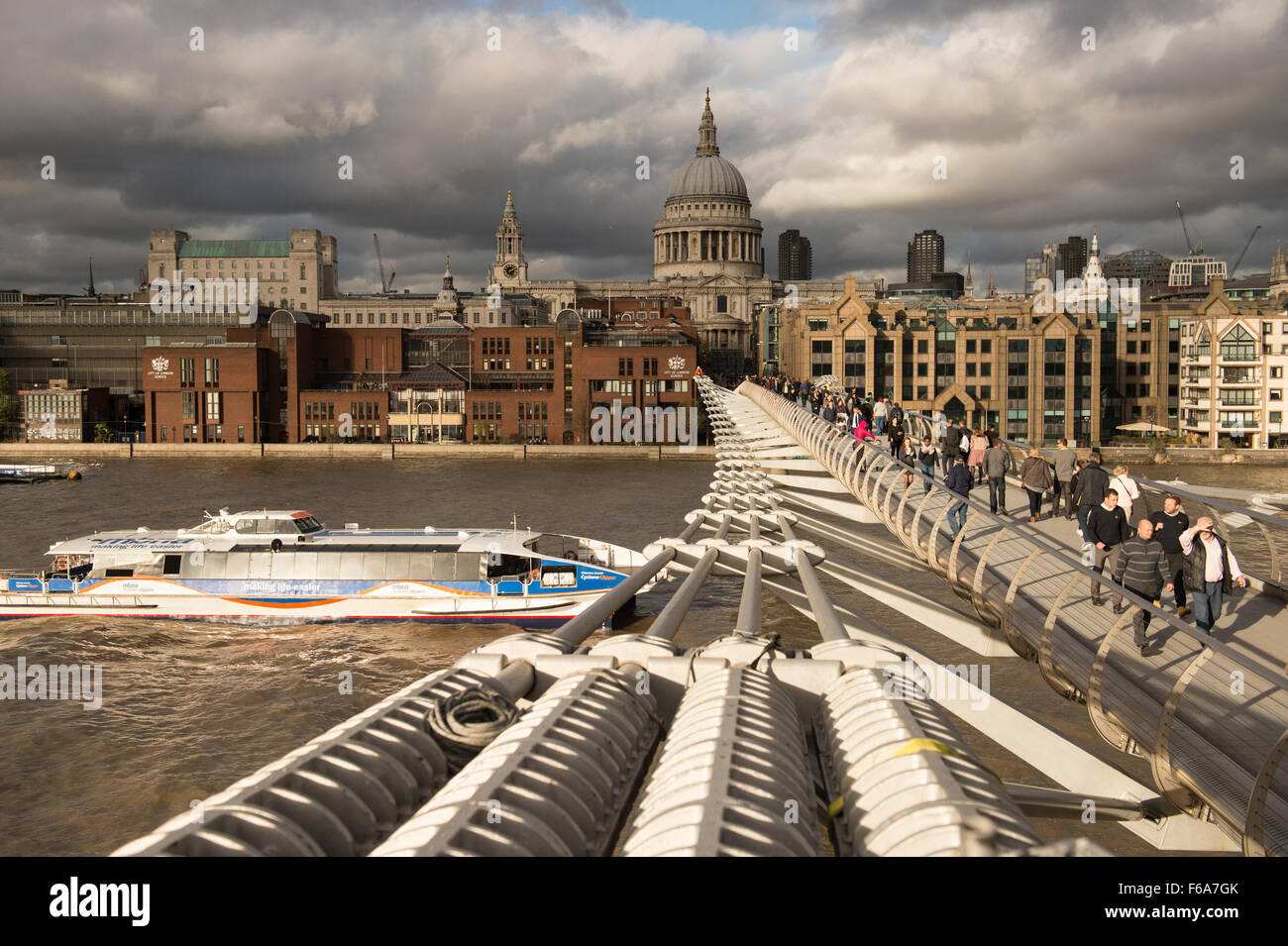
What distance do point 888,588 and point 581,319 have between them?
198ft

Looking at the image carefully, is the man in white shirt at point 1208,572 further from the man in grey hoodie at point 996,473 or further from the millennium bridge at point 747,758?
the man in grey hoodie at point 996,473

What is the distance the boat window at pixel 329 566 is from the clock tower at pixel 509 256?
110m

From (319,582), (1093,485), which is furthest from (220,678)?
(1093,485)

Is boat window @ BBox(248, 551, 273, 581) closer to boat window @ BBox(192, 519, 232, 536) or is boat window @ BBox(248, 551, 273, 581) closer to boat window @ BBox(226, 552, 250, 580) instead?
boat window @ BBox(226, 552, 250, 580)

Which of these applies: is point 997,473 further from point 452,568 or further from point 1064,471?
point 452,568

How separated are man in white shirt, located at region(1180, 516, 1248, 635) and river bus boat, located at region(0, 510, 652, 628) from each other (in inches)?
544

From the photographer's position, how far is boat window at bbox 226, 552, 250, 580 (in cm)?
2139

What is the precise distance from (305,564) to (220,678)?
5296 mm

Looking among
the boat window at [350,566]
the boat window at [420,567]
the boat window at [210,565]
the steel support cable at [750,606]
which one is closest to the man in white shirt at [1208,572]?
the steel support cable at [750,606]

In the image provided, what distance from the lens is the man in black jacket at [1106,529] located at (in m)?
7.86

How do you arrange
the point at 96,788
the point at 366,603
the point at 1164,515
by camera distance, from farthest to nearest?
the point at 366,603
the point at 96,788
the point at 1164,515

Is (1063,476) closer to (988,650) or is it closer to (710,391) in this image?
(988,650)
